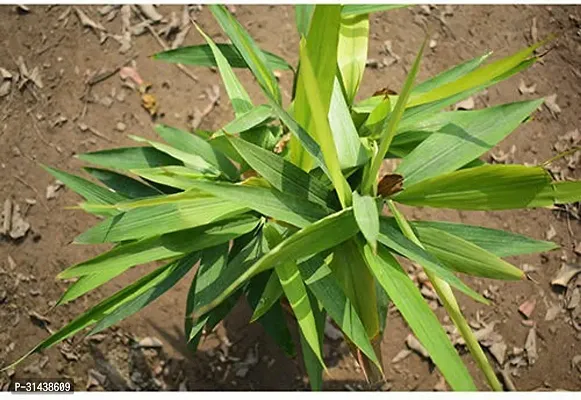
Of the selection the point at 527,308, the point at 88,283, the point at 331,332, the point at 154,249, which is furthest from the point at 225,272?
the point at 527,308

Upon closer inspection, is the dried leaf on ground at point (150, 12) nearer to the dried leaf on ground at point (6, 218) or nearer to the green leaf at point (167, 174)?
the dried leaf on ground at point (6, 218)

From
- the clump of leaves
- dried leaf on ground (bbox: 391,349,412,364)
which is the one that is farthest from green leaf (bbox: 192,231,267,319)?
dried leaf on ground (bbox: 391,349,412,364)

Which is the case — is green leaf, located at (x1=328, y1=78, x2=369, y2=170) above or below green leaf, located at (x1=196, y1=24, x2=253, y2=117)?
below

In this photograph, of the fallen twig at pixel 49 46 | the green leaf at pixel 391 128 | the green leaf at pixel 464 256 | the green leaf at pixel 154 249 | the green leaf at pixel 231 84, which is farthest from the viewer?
the fallen twig at pixel 49 46

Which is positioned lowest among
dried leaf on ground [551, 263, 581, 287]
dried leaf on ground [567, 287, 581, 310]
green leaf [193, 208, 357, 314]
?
A: dried leaf on ground [567, 287, 581, 310]

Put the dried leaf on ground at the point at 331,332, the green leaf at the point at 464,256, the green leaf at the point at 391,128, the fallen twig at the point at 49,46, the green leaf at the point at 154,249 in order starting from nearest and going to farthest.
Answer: the green leaf at the point at 391,128, the green leaf at the point at 464,256, the green leaf at the point at 154,249, the dried leaf on ground at the point at 331,332, the fallen twig at the point at 49,46

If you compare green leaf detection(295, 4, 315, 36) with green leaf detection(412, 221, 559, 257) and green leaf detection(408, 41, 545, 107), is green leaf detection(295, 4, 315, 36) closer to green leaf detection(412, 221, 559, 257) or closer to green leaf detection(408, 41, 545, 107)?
green leaf detection(408, 41, 545, 107)

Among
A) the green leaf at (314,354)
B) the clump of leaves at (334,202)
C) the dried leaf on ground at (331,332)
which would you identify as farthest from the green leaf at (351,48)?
the dried leaf on ground at (331,332)
